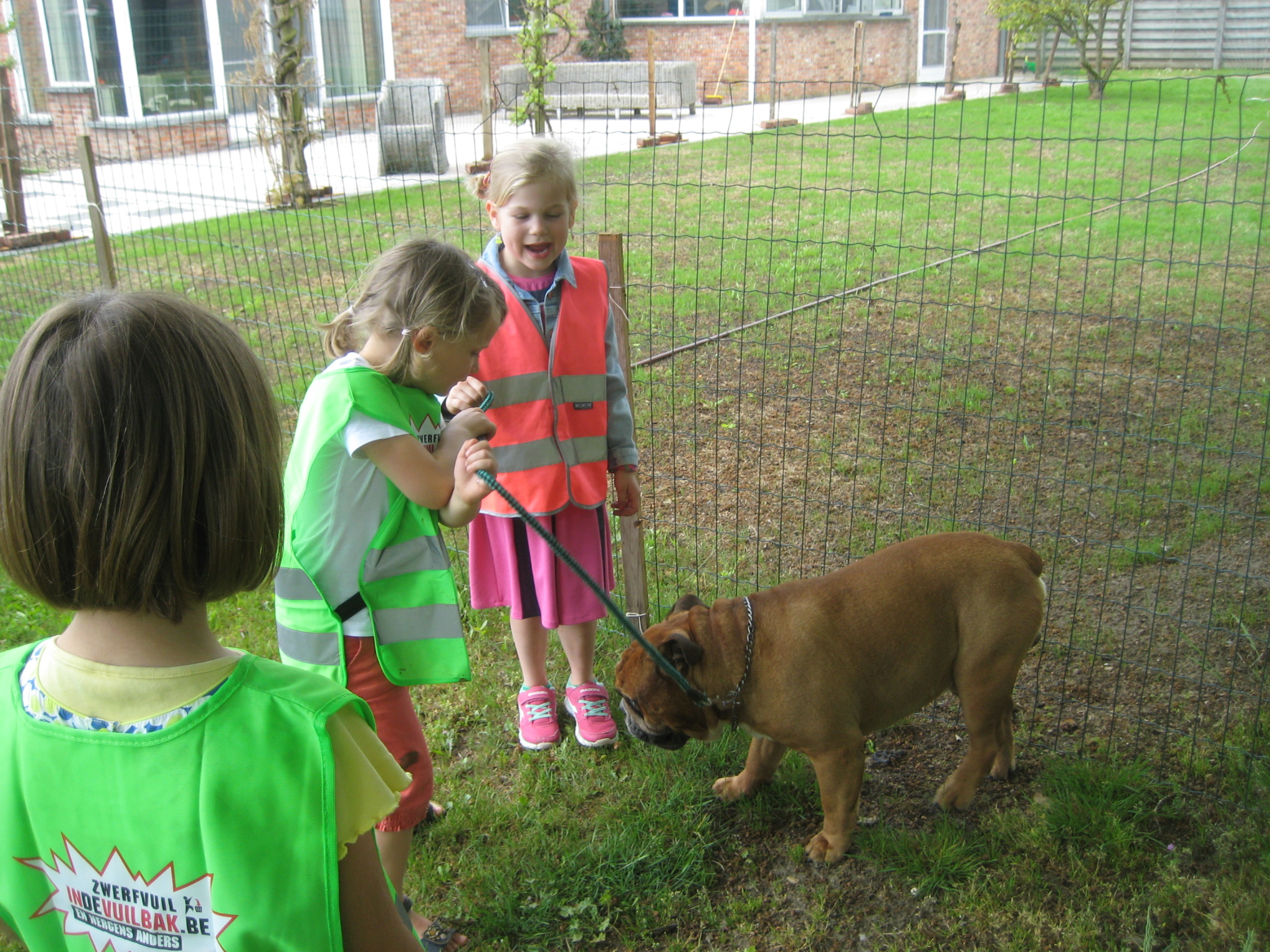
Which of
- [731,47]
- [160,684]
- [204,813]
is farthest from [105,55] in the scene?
[204,813]

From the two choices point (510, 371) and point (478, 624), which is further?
point (478, 624)

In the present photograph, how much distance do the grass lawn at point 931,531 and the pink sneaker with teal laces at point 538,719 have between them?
0.25 feet

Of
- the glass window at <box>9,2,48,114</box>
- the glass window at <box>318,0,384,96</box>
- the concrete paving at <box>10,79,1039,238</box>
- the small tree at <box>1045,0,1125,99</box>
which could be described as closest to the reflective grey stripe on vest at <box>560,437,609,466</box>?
the concrete paving at <box>10,79,1039,238</box>

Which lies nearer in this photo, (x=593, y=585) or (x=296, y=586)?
(x=593, y=585)

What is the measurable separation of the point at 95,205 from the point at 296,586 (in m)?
5.29

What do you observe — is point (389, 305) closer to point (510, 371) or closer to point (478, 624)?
point (510, 371)

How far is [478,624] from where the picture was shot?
487 centimetres

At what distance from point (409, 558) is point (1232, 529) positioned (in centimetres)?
449

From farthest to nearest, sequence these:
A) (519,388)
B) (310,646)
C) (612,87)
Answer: (612,87) → (519,388) → (310,646)

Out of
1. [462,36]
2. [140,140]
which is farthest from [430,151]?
[462,36]

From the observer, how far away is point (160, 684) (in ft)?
4.40

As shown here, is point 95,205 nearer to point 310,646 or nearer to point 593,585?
point 310,646

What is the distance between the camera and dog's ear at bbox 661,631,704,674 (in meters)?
3.10

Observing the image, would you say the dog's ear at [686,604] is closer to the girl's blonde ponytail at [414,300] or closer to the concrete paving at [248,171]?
the girl's blonde ponytail at [414,300]
